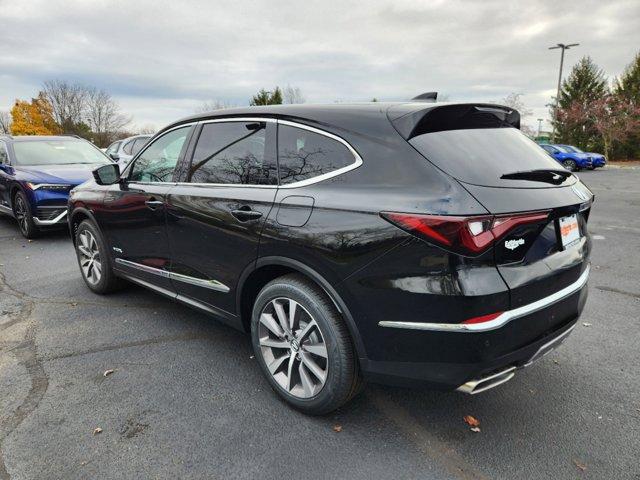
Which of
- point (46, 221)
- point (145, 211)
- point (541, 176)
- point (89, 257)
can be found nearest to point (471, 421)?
point (541, 176)

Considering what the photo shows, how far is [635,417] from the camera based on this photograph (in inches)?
102

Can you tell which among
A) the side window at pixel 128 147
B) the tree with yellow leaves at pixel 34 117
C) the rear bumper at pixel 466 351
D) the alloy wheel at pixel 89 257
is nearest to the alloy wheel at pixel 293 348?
the rear bumper at pixel 466 351

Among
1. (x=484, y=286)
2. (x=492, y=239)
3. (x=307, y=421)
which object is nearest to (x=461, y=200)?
(x=492, y=239)

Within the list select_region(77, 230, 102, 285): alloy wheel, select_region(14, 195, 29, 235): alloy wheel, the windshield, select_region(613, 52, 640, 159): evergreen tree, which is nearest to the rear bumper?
select_region(77, 230, 102, 285): alloy wheel

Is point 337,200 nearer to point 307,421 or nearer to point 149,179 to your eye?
point 307,421

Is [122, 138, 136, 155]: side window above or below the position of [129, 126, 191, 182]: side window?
above

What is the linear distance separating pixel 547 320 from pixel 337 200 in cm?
117

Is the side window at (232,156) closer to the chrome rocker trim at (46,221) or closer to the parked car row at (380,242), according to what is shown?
the parked car row at (380,242)

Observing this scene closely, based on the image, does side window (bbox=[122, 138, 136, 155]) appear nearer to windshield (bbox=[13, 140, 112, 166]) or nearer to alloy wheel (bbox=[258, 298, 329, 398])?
windshield (bbox=[13, 140, 112, 166])

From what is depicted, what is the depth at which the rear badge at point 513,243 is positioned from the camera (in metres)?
2.02

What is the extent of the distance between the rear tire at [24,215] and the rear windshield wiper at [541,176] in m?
7.24

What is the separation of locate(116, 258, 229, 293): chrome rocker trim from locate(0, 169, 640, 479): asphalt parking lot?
51cm

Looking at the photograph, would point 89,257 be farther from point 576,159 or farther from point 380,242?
point 576,159

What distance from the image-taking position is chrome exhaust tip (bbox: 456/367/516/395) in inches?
82.6
